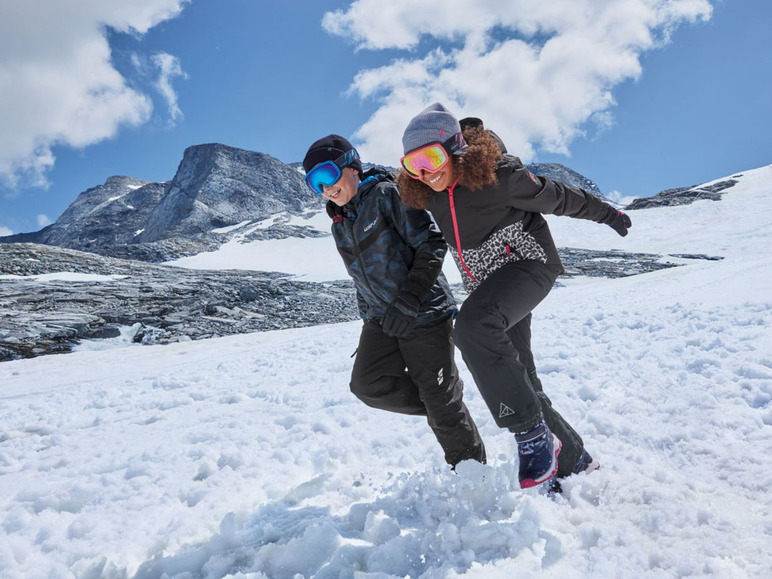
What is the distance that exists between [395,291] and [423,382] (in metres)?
0.59

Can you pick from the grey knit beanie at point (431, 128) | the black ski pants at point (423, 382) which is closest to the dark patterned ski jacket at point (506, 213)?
the grey knit beanie at point (431, 128)

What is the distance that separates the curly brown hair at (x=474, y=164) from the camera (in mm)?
2553

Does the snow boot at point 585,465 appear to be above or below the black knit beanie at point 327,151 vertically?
below

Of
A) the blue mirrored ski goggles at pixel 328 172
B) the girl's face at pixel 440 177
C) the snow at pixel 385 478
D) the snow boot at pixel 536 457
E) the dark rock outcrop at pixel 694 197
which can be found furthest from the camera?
the dark rock outcrop at pixel 694 197

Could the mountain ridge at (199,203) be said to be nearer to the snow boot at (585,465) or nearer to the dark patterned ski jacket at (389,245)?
the dark patterned ski jacket at (389,245)

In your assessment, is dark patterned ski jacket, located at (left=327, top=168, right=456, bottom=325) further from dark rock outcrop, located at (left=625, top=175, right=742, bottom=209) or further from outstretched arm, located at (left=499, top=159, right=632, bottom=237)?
dark rock outcrop, located at (left=625, top=175, right=742, bottom=209)

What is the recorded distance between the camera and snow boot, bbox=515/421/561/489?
7.54 feet

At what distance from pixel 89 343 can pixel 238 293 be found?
5604 millimetres

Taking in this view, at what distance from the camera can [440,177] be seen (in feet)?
8.71

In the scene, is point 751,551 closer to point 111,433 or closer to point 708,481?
point 708,481

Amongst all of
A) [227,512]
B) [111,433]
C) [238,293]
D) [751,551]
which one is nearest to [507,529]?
[751,551]

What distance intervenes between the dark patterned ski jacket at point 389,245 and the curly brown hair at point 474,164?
151mm

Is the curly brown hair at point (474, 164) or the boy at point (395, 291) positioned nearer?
the curly brown hair at point (474, 164)

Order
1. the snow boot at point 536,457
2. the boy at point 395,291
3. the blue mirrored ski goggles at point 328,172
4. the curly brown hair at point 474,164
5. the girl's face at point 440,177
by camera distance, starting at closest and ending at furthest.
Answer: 1. the snow boot at point 536,457
2. the curly brown hair at point 474,164
3. the girl's face at point 440,177
4. the boy at point 395,291
5. the blue mirrored ski goggles at point 328,172
